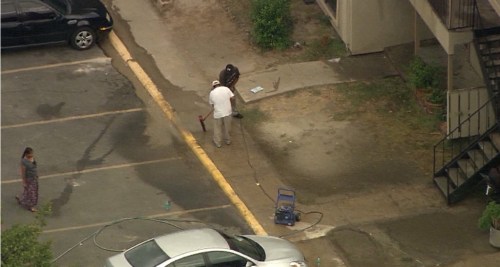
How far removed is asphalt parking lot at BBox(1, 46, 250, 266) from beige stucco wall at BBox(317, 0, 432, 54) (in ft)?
16.3

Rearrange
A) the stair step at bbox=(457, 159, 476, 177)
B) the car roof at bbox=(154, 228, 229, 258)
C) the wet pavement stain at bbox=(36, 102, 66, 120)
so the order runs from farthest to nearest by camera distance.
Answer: the wet pavement stain at bbox=(36, 102, 66, 120) < the stair step at bbox=(457, 159, 476, 177) < the car roof at bbox=(154, 228, 229, 258)

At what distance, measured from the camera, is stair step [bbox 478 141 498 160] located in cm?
2242

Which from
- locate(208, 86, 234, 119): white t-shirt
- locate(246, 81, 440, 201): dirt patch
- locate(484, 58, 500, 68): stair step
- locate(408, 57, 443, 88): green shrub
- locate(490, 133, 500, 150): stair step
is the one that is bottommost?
locate(246, 81, 440, 201): dirt patch

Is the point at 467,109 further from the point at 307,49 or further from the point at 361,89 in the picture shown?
the point at 307,49

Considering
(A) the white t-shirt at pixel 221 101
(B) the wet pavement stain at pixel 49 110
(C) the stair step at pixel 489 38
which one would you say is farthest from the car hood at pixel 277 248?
(B) the wet pavement stain at pixel 49 110

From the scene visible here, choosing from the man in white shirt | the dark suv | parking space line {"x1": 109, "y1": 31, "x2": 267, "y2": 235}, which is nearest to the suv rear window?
the dark suv

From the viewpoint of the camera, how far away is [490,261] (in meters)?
20.6

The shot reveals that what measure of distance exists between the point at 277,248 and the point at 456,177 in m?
4.65

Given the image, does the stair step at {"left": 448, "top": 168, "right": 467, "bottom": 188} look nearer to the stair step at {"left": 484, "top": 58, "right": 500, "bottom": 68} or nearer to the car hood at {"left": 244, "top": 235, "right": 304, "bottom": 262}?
the stair step at {"left": 484, "top": 58, "right": 500, "bottom": 68}

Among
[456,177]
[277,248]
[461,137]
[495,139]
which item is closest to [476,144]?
[495,139]

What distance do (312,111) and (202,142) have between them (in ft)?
8.28

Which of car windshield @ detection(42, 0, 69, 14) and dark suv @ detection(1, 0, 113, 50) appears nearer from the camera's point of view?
dark suv @ detection(1, 0, 113, 50)

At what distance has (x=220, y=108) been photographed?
24266 millimetres

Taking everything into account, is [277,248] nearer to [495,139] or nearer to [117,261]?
[117,261]
